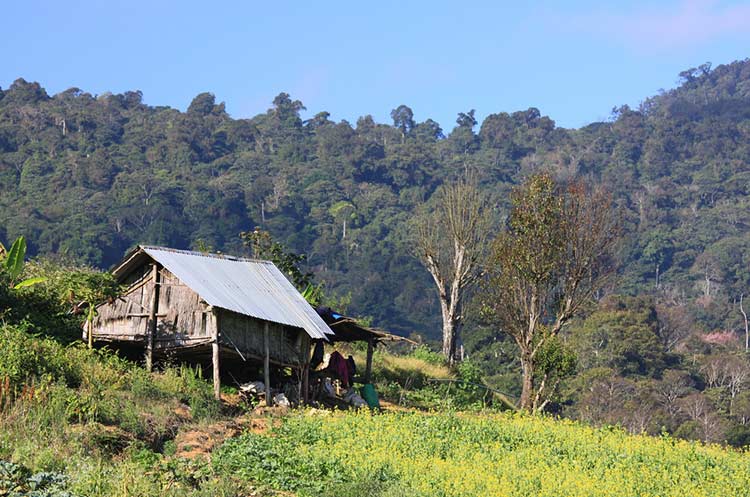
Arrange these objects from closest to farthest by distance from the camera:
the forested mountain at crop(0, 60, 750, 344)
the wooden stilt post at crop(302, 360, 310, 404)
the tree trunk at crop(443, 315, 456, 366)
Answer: the wooden stilt post at crop(302, 360, 310, 404) → the tree trunk at crop(443, 315, 456, 366) → the forested mountain at crop(0, 60, 750, 344)

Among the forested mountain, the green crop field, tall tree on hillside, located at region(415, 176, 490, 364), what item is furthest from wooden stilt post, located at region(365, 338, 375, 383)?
the forested mountain

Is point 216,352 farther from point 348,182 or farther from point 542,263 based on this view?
point 348,182

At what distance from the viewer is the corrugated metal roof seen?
24469 millimetres

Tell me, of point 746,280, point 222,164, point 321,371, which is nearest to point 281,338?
point 321,371

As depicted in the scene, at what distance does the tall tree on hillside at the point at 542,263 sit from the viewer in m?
33.2

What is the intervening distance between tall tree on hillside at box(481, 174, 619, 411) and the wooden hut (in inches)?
339

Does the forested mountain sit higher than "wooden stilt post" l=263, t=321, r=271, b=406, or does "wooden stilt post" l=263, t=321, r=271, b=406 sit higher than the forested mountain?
the forested mountain

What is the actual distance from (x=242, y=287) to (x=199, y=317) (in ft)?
6.47

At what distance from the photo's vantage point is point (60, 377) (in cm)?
2048

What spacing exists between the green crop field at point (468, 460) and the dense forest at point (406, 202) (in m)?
30.6

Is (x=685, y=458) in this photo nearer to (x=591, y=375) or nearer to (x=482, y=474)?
(x=482, y=474)

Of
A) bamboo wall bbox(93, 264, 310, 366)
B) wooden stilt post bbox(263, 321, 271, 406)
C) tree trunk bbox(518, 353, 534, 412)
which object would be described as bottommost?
tree trunk bbox(518, 353, 534, 412)

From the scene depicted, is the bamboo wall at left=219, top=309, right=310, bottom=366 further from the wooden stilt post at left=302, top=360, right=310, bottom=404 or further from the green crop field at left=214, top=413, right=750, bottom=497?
the green crop field at left=214, top=413, right=750, bottom=497

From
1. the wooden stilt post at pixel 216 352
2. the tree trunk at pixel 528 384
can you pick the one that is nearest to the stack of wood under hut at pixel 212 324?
the wooden stilt post at pixel 216 352
